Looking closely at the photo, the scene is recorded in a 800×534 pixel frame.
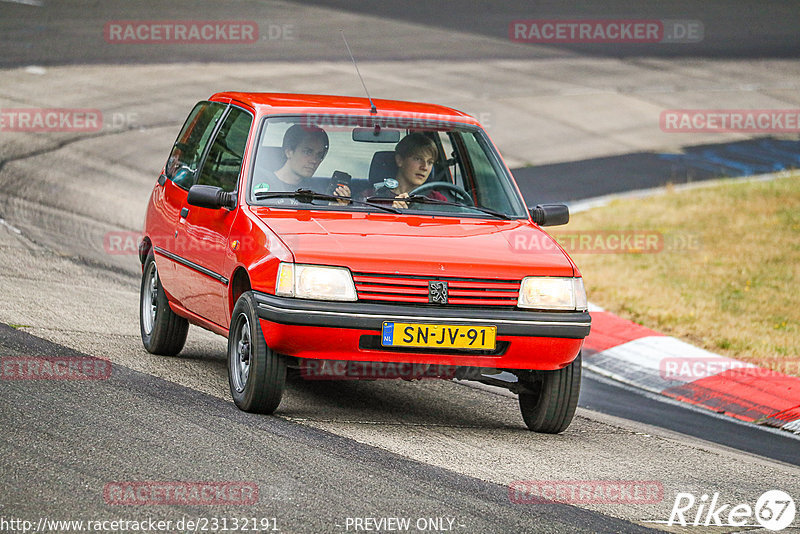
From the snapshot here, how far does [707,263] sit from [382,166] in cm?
680

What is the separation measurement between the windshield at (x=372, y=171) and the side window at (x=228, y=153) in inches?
7.5

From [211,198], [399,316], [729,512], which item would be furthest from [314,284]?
[729,512]

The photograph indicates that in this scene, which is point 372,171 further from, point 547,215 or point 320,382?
point 320,382

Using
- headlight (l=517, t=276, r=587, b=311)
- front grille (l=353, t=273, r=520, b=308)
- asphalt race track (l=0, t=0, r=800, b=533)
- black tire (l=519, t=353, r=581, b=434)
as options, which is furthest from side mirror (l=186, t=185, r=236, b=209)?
black tire (l=519, t=353, r=581, b=434)

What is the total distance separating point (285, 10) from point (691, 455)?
27.1 meters

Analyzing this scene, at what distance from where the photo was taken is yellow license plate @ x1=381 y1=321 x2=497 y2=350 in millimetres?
6336

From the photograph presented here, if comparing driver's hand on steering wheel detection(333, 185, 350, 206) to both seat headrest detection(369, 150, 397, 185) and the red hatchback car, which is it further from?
seat headrest detection(369, 150, 397, 185)

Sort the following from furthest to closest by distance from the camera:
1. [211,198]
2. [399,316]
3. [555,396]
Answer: [211,198], [555,396], [399,316]

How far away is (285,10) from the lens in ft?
107

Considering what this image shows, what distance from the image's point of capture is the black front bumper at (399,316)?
628cm

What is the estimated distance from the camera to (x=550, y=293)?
662cm

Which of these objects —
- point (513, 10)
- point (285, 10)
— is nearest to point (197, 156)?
point (285, 10)

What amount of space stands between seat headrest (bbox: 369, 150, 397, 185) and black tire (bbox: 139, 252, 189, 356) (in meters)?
1.78

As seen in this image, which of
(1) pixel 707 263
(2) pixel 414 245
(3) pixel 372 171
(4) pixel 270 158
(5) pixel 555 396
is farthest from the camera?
(1) pixel 707 263
